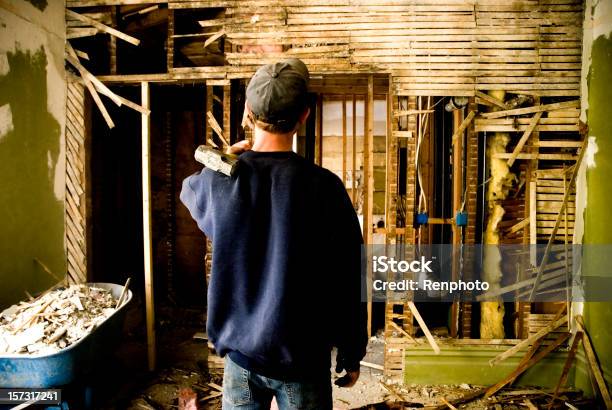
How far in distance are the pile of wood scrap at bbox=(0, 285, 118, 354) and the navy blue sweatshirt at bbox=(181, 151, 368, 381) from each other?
223 cm

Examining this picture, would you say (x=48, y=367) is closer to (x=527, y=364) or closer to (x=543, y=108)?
(x=527, y=364)

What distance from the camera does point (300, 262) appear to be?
150cm

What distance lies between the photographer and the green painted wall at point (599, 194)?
3.75 meters

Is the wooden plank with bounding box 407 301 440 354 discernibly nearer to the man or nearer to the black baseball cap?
the man

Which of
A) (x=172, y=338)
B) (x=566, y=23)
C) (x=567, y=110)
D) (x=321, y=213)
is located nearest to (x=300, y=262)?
(x=321, y=213)

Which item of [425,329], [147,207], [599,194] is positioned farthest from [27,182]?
[599,194]

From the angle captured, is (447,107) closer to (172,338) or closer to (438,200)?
(438,200)

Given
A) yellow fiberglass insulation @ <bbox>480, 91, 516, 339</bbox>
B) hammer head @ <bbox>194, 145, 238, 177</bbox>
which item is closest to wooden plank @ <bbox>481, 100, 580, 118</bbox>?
yellow fiberglass insulation @ <bbox>480, 91, 516, 339</bbox>

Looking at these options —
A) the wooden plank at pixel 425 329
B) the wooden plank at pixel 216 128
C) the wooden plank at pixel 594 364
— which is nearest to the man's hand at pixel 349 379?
the wooden plank at pixel 425 329

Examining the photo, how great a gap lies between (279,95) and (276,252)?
1.98 ft

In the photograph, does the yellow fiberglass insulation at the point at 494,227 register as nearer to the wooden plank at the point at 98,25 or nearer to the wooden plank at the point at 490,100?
the wooden plank at the point at 490,100

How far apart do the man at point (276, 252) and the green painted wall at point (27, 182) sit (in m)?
3.25

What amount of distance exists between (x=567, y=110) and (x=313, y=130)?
332 centimetres

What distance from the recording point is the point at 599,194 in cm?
382
